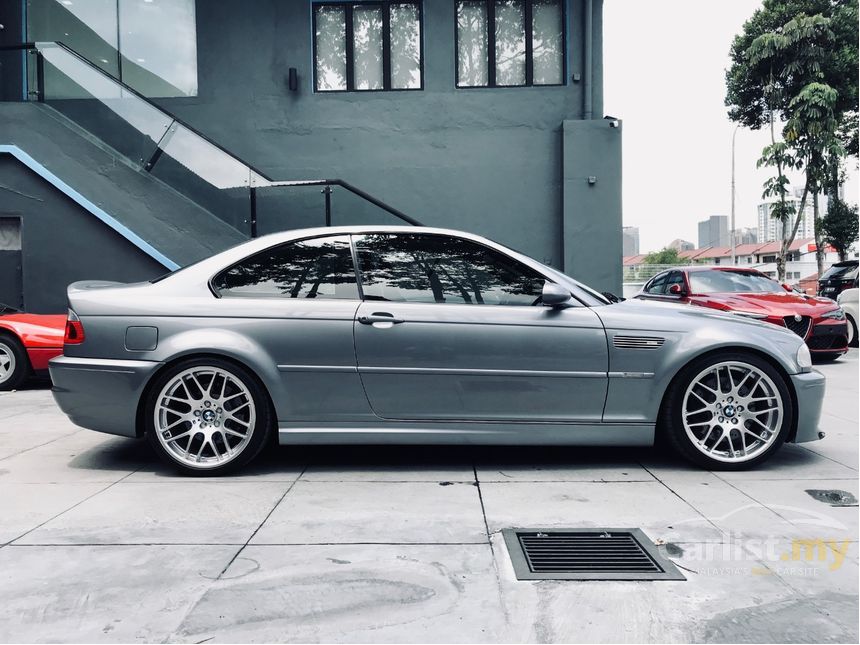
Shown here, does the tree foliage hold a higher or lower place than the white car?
higher

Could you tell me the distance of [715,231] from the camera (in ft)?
568

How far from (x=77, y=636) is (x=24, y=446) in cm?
354

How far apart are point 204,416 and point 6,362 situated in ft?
17.3

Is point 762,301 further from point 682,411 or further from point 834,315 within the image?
point 682,411

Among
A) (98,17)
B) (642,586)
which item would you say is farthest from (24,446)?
(98,17)

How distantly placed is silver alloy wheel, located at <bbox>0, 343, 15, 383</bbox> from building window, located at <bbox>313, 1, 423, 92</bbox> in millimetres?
7402

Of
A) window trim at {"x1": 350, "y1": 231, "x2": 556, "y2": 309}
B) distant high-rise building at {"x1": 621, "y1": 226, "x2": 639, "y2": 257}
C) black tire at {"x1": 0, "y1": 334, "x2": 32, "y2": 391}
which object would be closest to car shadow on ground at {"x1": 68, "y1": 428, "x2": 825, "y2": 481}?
window trim at {"x1": 350, "y1": 231, "x2": 556, "y2": 309}

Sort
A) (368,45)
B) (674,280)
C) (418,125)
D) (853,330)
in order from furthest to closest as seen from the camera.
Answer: (368,45), (418,125), (853,330), (674,280)

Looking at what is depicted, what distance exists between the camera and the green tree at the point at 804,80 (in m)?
23.7

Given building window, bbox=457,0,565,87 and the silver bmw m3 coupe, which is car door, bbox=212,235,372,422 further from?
building window, bbox=457,0,565,87

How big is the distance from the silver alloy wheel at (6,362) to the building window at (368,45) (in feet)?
24.3

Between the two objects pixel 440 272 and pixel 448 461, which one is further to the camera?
pixel 448 461

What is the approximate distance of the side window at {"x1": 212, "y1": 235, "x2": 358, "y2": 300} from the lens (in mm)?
4660

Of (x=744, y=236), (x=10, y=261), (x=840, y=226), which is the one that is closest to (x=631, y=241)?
(x=744, y=236)
